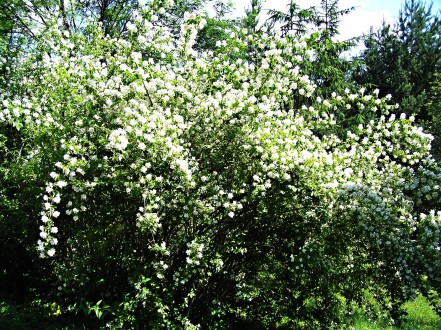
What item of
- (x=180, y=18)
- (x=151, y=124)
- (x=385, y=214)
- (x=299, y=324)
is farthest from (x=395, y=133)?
(x=180, y=18)

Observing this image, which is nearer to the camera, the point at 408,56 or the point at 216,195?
the point at 216,195

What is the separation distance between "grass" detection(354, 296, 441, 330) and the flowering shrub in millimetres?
1265

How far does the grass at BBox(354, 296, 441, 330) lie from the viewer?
5.80 m

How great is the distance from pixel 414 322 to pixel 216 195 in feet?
14.4

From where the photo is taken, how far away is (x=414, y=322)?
6.27 metres

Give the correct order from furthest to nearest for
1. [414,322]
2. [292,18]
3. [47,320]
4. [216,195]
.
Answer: [292,18] < [414,322] < [47,320] < [216,195]

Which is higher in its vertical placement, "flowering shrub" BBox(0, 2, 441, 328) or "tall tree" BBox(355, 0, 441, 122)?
"tall tree" BBox(355, 0, 441, 122)

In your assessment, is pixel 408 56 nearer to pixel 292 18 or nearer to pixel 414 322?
pixel 292 18

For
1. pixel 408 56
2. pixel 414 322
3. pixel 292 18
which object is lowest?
pixel 414 322

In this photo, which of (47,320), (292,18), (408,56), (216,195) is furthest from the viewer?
(408,56)

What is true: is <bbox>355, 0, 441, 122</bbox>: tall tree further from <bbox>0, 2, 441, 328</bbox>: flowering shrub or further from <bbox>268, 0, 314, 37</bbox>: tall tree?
<bbox>0, 2, 441, 328</bbox>: flowering shrub

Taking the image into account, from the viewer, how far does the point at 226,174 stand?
13.9ft

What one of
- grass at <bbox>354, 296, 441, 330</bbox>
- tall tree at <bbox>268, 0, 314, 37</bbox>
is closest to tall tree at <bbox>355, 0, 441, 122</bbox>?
tall tree at <bbox>268, 0, 314, 37</bbox>

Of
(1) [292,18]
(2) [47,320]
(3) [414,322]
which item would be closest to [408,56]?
(1) [292,18]
